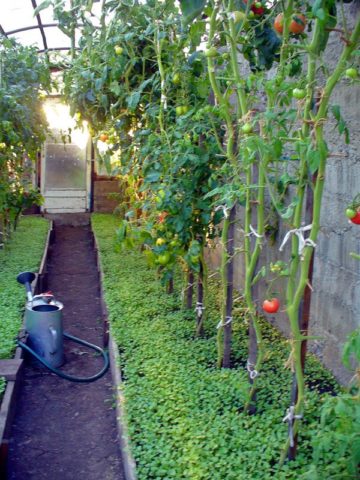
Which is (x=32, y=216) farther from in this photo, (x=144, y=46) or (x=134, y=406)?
(x=134, y=406)

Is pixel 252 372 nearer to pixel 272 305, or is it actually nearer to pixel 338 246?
pixel 272 305

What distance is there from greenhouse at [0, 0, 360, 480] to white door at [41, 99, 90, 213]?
5568 millimetres

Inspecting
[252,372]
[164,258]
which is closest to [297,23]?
[252,372]

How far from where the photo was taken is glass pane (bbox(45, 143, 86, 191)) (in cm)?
1200

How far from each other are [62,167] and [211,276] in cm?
822

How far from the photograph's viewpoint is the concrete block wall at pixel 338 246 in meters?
3.36

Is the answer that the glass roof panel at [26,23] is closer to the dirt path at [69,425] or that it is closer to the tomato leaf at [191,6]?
the dirt path at [69,425]

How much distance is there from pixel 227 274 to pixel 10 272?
3368 millimetres

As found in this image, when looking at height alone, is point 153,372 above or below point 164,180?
below

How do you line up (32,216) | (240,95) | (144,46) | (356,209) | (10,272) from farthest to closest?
1. (32,216)
2. (10,272)
3. (144,46)
4. (240,95)
5. (356,209)

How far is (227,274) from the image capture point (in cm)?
393

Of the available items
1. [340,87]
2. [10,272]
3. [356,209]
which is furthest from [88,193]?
[356,209]

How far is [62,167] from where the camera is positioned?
476 inches

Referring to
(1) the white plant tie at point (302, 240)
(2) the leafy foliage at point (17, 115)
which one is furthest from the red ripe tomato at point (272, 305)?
(2) the leafy foliage at point (17, 115)
